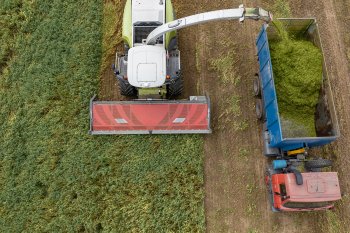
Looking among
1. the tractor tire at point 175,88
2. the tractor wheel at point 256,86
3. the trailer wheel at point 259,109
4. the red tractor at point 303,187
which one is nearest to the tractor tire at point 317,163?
the red tractor at point 303,187

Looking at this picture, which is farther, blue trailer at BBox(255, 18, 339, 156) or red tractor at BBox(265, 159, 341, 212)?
blue trailer at BBox(255, 18, 339, 156)

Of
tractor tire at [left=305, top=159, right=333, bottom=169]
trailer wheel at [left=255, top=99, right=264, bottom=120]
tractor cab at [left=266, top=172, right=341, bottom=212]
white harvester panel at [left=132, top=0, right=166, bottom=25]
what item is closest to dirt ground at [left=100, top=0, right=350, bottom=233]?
trailer wheel at [left=255, top=99, right=264, bottom=120]

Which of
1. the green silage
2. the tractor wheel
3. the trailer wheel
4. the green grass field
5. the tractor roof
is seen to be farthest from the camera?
the tractor wheel

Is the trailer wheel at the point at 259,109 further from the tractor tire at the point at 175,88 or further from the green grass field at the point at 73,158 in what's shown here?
the tractor tire at the point at 175,88

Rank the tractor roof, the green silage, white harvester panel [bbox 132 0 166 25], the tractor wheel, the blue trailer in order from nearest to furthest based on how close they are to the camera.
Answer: the tractor roof
the blue trailer
the green silage
white harvester panel [bbox 132 0 166 25]
the tractor wheel

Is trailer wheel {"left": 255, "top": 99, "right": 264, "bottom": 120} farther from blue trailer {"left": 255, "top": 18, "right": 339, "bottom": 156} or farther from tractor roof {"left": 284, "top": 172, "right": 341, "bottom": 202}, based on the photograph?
tractor roof {"left": 284, "top": 172, "right": 341, "bottom": 202}

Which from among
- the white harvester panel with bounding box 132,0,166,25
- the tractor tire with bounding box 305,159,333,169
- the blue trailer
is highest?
the white harvester panel with bounding box 132,0,166,25

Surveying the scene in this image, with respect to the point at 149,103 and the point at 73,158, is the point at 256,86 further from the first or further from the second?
the point at 73,158

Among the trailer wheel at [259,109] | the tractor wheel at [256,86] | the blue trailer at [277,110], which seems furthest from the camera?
the tractor wheel at [256,86]
